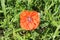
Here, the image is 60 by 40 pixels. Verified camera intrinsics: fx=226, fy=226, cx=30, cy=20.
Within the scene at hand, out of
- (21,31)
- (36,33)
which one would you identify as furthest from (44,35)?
(21,31)

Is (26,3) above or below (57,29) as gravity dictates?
above

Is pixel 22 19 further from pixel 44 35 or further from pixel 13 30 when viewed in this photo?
pixel 44 35

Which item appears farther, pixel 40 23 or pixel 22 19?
pixel 40 23

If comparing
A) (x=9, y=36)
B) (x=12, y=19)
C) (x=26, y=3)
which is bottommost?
(x=9, y=36)
